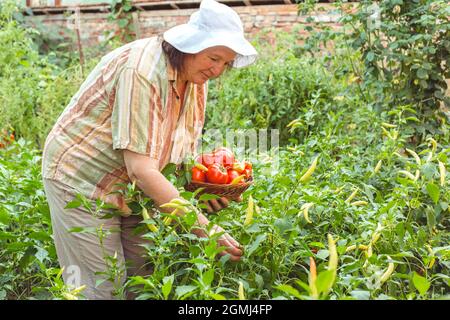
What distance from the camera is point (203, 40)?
208 cm

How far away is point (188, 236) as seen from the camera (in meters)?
1.76

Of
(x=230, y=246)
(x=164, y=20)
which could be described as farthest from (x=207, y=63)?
(x=164, y=20)

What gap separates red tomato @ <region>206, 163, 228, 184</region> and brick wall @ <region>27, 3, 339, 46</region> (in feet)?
16.3

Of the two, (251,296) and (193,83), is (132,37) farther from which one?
(251,296)

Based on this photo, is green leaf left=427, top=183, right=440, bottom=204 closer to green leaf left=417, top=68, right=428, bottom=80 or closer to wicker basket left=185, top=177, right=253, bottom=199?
wicker basket left=185, top=177, right=253, bottom=199

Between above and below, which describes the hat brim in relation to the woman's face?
above

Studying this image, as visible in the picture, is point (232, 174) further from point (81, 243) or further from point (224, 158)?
point (81, 243)

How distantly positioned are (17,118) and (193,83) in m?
4.05

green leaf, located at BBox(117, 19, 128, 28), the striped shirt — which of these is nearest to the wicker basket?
the striped shirt

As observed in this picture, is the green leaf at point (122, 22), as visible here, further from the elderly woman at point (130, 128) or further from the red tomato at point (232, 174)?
the red tomato at point (232, 174)

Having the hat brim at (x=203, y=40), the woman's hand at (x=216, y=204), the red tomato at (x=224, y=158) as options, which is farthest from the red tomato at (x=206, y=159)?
the hat brim at (x=203, y=40)

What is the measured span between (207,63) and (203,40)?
9 centimetres

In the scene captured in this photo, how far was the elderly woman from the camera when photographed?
208 cm

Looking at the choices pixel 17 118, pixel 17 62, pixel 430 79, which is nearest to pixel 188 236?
pixel 430 79
